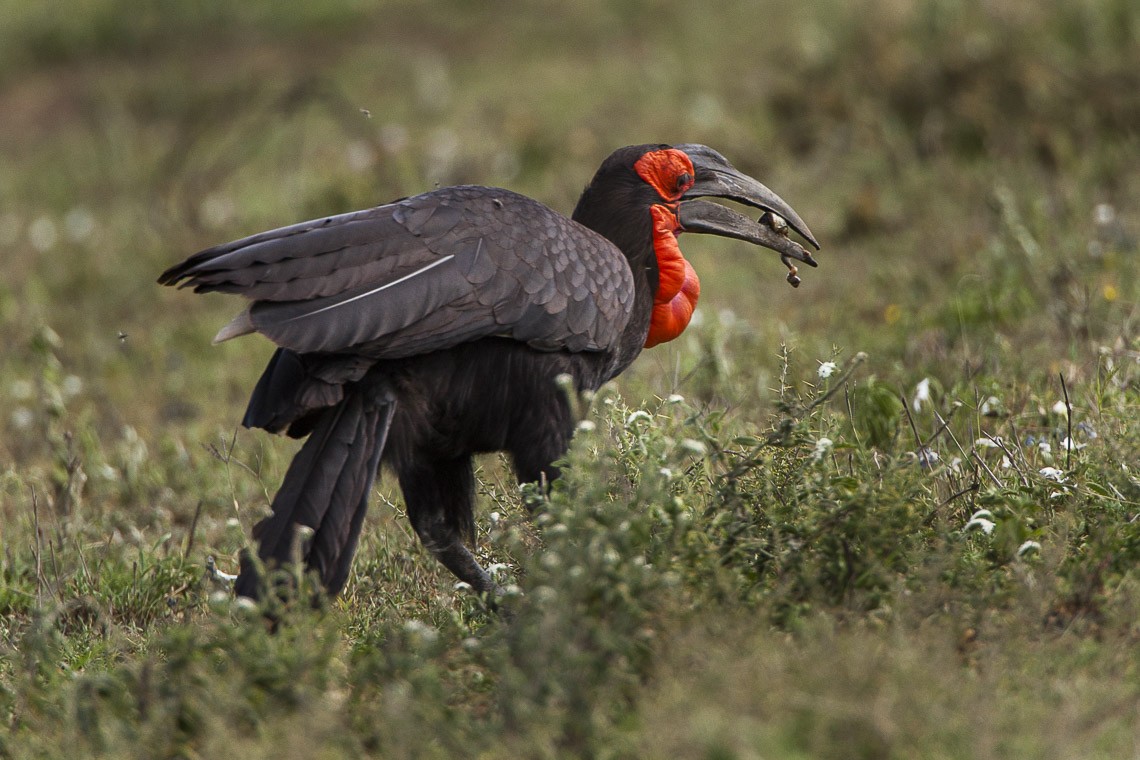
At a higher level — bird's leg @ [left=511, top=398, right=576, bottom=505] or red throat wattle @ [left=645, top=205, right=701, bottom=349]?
red throat wattle @ [left=645, top=205, right=701, bottom=349]

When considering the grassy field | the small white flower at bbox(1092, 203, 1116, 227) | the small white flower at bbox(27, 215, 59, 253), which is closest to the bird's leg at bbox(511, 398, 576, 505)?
the grassy field

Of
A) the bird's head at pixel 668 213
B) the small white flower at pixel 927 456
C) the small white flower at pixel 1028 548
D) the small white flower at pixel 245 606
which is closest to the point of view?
the small white flower at pixel 245 606

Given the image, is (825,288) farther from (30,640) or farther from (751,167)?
(30,640)

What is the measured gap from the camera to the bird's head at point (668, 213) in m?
4.19

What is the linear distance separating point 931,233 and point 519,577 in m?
4.15

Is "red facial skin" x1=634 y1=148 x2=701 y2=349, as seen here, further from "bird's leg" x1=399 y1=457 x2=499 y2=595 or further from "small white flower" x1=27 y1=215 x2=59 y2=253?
"small white flower" x1=27 y1=215 x2=59 y2=253

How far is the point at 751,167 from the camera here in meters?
8.50

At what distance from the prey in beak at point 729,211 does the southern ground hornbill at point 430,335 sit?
0.12 meters

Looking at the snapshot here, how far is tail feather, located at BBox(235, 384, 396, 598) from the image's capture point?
3.33m

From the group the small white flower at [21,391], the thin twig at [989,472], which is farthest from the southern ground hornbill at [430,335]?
the small white flower at [21,391]

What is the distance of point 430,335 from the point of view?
3.53 meters

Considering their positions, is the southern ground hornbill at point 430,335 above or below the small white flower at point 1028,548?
above

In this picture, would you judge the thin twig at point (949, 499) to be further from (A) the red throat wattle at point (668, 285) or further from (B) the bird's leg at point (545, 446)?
(A) the red throat wattle at point (668, 285)

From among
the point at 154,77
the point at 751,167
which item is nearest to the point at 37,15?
the point at 154,77
